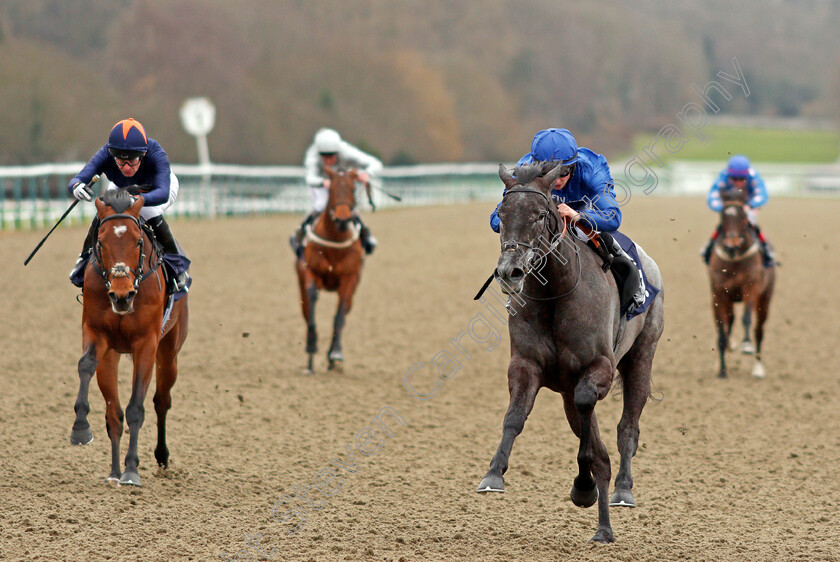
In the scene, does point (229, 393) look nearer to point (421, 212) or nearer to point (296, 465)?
point (296, 465)

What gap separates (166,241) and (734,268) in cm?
659

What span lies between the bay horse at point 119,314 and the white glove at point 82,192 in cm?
16

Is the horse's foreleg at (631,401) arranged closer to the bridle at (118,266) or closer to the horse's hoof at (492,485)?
the horse's hoof at (492,485)

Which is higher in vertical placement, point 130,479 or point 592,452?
point 592,452

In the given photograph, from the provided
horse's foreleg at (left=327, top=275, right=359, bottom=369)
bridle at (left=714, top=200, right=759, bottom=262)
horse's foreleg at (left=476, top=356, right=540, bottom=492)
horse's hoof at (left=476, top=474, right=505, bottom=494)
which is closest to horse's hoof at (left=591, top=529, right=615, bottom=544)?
horse's foreleg at (left=476, top=356, right=540, bottom=492)

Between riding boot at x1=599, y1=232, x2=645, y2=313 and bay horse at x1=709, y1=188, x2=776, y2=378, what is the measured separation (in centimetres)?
556

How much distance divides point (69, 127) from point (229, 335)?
17771mm

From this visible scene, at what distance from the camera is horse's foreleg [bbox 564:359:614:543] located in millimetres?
4793

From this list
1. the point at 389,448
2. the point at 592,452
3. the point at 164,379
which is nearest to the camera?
the point at 592,452

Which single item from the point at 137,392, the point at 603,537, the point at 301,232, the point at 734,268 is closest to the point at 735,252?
the point at 734,268

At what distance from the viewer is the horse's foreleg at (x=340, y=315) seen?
10.4 m

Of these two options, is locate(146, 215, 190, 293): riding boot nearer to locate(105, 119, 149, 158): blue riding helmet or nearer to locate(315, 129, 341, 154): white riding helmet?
locate(105, 119, 149, 158): blue riding helmet

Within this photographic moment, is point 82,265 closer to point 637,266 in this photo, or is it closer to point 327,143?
point 637,266

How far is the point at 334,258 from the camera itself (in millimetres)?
10484
